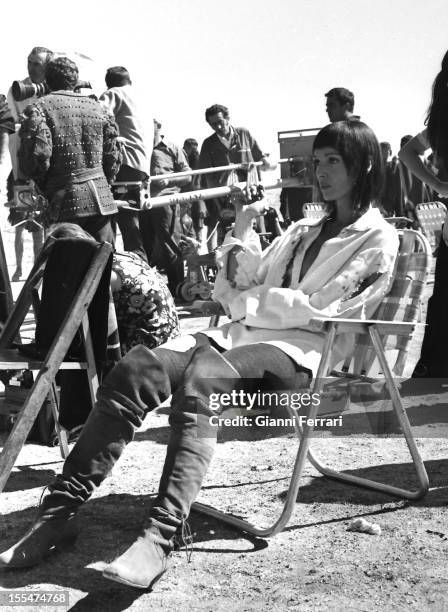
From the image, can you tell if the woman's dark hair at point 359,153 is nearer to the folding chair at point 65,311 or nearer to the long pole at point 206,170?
the folding chair at point 65,311

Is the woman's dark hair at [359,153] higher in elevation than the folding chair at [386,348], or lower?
higher

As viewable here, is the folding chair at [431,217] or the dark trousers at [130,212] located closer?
the folding chair at [431,217]

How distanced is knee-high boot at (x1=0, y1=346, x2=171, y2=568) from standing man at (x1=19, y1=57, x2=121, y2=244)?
3141mm

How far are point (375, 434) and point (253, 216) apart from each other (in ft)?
3.77

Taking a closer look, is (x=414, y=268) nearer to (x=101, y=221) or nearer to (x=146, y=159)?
(x=101, y=221)

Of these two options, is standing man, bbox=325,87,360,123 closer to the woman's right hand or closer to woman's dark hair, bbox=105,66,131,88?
woman's dark hair, bbox=105,66,131,88

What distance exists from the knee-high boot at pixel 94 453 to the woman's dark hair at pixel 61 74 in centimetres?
330

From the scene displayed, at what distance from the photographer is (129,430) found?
287cm

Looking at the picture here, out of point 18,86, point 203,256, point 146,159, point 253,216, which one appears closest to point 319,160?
point 253,216

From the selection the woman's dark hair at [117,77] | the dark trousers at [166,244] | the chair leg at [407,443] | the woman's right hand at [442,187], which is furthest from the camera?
the dark trousers at [166,244]

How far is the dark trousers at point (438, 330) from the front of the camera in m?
5.12

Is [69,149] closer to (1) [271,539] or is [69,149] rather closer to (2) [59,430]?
(2) [59,430]

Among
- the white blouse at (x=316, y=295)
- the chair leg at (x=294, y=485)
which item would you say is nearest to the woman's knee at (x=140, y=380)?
the white blouse at (x=316, y=295)

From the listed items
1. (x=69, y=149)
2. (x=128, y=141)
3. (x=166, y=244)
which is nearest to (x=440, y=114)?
(x=69, y=149)
